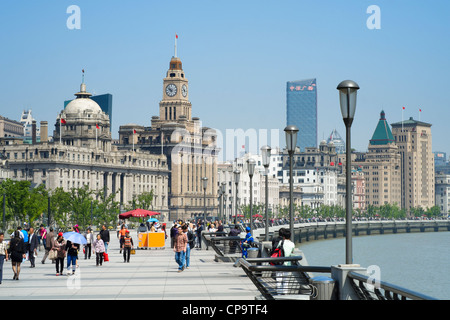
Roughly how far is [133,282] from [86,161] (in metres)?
137

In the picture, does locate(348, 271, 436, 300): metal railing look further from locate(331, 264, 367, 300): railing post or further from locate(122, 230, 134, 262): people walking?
locate(122, 230, 134, 262): people walking

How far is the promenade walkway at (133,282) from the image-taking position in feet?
77.3

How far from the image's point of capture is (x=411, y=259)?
303 feet

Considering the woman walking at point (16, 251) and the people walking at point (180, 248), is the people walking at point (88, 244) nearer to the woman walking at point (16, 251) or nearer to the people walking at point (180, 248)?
the people walking at point (180, 248)

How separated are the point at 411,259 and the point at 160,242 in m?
45.3

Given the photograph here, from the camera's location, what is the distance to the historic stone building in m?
153

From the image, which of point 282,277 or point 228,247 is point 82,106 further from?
point 282,277

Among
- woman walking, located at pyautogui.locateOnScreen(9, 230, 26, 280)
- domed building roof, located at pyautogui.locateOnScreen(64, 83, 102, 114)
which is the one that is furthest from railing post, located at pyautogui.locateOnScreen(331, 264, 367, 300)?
domed building roof, located at pyautogui.locateOnScreen(64, 83, 102, 114)

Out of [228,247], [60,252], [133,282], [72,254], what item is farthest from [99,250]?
[133,282]

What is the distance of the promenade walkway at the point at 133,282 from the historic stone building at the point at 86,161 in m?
108

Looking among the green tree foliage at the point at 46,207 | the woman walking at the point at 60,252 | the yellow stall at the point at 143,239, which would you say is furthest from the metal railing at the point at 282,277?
the green tree foliage at the point at 46,207

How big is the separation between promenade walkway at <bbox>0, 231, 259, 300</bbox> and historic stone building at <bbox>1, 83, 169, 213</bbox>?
108 m

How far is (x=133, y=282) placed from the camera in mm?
28094

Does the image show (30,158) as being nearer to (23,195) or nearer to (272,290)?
(23,195)
